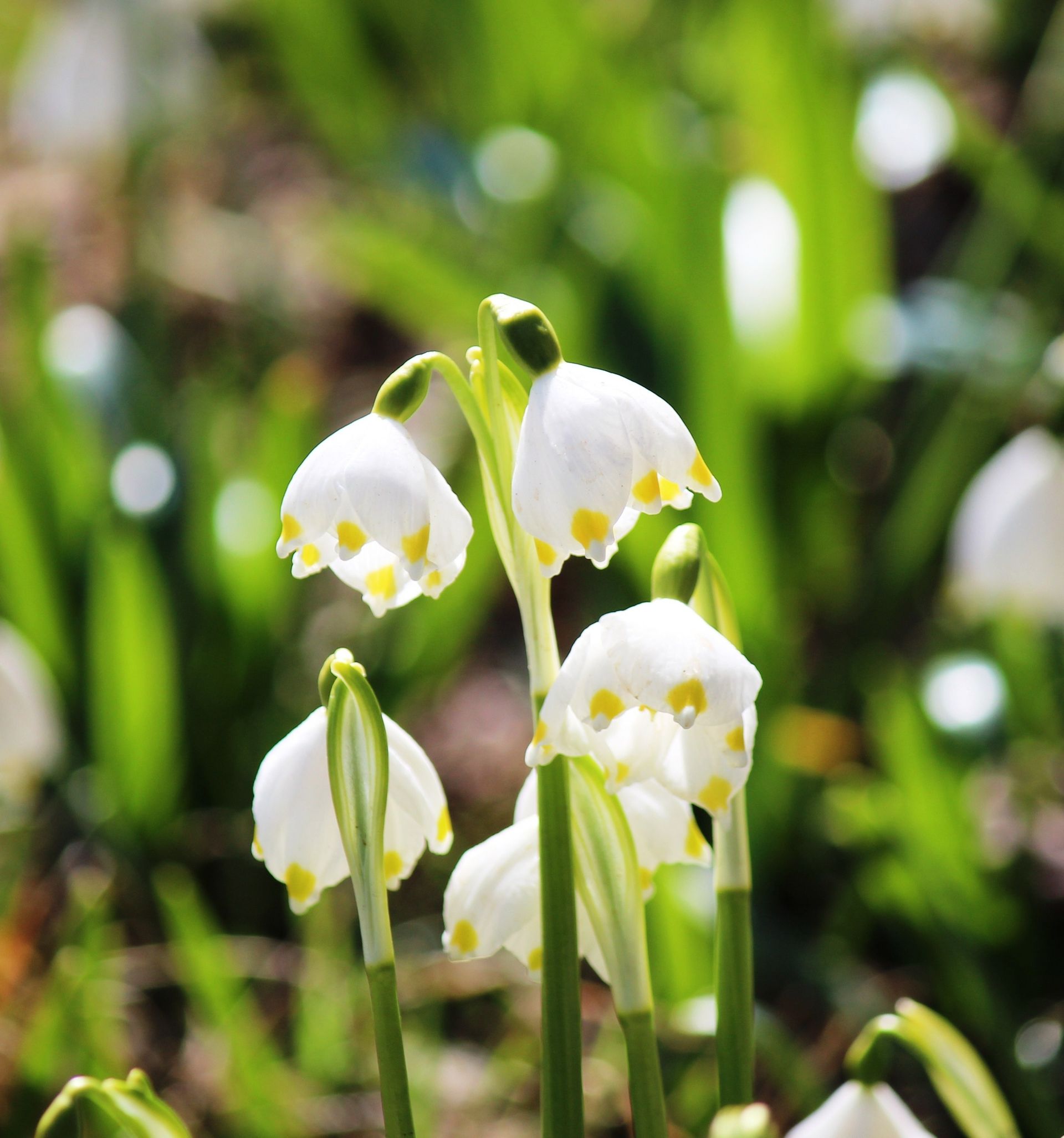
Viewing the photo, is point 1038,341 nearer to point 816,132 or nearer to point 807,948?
point 816,132

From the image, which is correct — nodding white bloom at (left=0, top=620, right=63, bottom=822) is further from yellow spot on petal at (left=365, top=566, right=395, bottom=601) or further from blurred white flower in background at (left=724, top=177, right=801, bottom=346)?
blurred white flower in background at (left=724, top=177, right=801, bottom=346)

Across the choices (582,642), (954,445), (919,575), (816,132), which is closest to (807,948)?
(919,575)

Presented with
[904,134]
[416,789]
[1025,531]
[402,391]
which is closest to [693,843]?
[416,789]

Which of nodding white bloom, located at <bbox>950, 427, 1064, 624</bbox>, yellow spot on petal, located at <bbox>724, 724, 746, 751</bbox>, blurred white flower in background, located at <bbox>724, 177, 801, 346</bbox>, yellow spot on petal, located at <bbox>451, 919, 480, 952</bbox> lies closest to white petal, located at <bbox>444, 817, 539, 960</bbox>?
yellow spot on petal, located at <bbox>451, 919, 480, 952</bbox>

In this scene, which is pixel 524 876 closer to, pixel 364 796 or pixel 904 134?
pixel 364 796

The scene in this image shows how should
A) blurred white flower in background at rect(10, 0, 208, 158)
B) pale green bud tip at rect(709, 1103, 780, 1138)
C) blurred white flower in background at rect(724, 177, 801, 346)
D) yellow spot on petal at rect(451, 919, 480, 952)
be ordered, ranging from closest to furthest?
pale green bud tip at rect(709, 1103, 780, 1138) → yellow spot on petal at rect(451, 919, 480, 952) → blurred white flower in background at rect(724, 177, 801, 346) → blurred white flower in background at rect(10, 0, 208, 158)

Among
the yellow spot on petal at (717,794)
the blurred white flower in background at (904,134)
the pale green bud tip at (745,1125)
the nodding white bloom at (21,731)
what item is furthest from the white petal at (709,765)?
the blurred white flower in background at (904,134)
